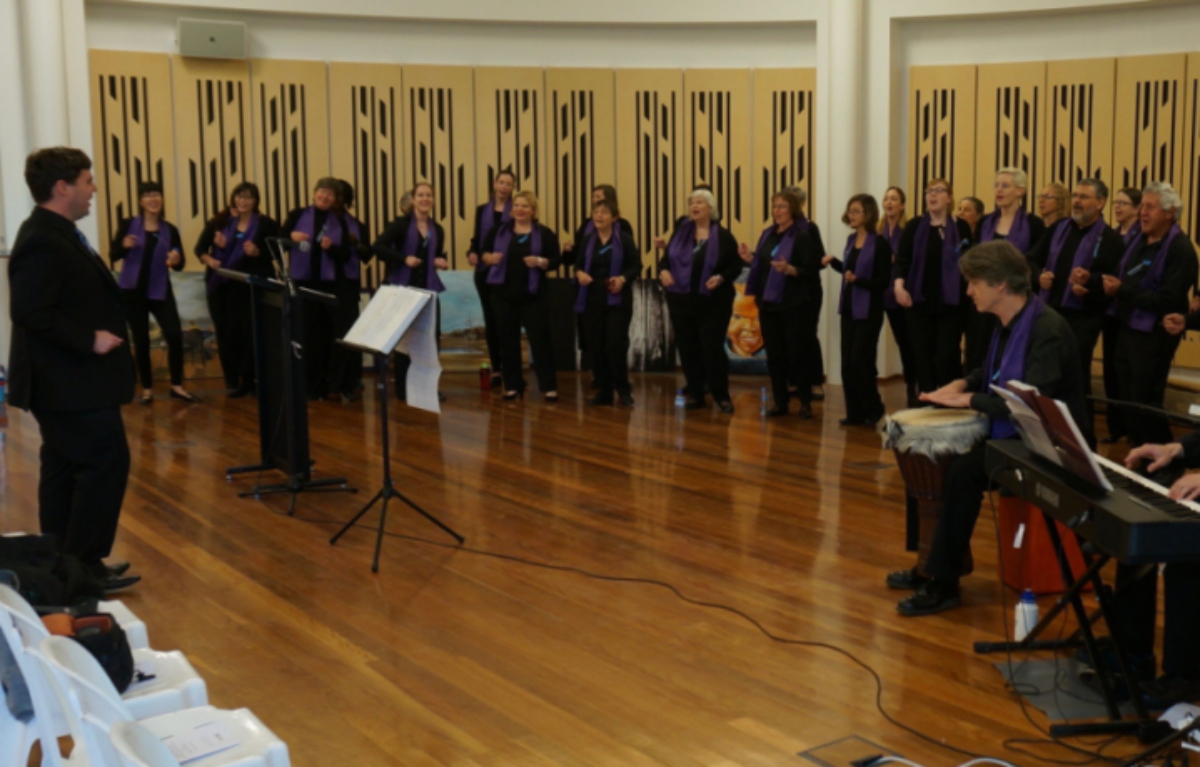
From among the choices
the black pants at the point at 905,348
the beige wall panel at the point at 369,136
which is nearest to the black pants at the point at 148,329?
the beige wall panel at the point at 369,136

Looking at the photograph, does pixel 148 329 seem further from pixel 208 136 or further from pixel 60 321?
pixel 60 321

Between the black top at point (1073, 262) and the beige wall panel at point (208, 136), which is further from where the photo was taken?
the beige wall panel at point (208, 136)

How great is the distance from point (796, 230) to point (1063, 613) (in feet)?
15.9

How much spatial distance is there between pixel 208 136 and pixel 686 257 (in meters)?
4.55

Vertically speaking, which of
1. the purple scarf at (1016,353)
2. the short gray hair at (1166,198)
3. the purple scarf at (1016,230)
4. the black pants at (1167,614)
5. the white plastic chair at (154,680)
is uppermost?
the short gray hair at (1166,198)

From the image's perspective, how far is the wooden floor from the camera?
3705 millimetres

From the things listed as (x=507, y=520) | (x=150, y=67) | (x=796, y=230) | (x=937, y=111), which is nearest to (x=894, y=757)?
(x=507, y=520)

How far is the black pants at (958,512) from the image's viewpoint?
4.59m

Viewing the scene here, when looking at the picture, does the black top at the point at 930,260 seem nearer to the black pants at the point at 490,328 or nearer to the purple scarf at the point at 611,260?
the purple scarf at the point at 611,260

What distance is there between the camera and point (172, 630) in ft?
15.0

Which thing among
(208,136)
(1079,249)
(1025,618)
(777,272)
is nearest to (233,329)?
(208,136)

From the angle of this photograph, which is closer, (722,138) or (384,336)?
(384,336)

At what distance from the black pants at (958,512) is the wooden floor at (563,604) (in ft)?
0.64

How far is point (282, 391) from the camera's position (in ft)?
22.4
